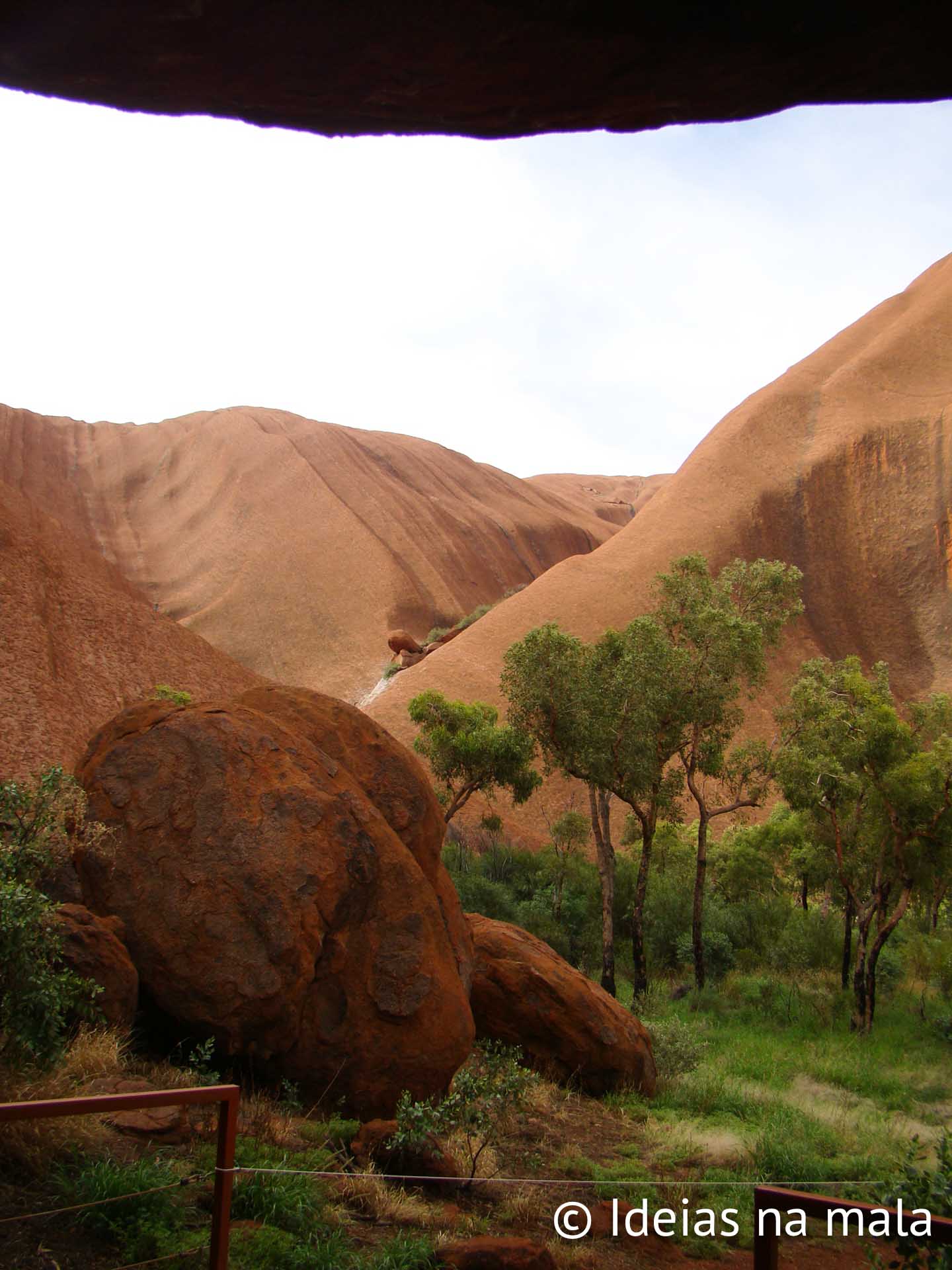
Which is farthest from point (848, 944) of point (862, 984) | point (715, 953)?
point (862, 984)

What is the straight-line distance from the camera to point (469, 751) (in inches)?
1011

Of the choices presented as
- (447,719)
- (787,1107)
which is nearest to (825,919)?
(447,719)

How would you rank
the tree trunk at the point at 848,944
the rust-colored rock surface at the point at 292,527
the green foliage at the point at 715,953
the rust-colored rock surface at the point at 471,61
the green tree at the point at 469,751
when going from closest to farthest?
the rust-colored rock surface at the point at 471,61
the tree trunk at the point at 848,944
the green foliage at the point at 715,953
the green tree at the point at 469,751
the rust-colored rock surface at the point at 292,527

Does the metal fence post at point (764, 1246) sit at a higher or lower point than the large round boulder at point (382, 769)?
lower

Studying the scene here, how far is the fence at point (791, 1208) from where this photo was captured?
9.11 feet

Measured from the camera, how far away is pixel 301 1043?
7762mm

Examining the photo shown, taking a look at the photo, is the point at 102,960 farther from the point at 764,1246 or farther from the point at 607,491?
the point at 607,491

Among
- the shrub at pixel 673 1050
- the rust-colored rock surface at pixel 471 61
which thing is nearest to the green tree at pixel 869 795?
the shrub at pixel 673 1050

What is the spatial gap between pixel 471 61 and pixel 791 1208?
334 centimetres

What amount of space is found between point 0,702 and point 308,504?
183 feet

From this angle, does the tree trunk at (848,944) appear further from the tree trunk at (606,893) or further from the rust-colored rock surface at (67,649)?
the rust-colored rock surface at (67,649)

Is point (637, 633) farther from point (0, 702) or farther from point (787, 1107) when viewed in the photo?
point (0, 702)

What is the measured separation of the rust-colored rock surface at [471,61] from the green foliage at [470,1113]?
6.01 meters

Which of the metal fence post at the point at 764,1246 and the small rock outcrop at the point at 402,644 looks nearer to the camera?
the metal fence post at the point at 764,1246
